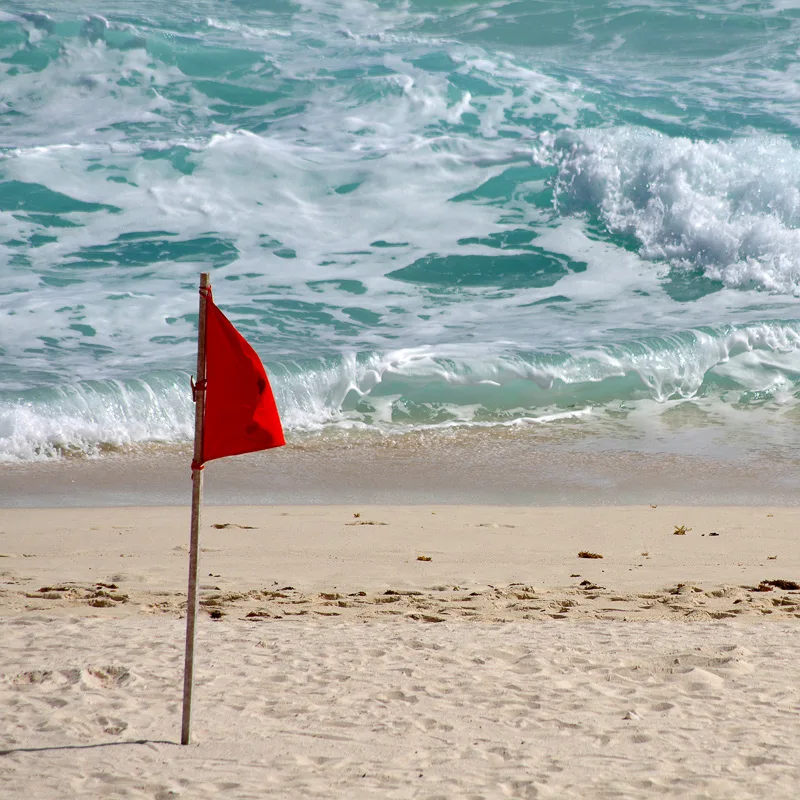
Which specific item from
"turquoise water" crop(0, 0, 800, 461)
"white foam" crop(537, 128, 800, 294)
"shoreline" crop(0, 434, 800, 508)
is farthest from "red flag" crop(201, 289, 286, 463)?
"white foam" crop(537, 128, 800, 294)

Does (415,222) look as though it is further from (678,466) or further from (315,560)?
(315,560)

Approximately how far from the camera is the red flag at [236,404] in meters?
3.31

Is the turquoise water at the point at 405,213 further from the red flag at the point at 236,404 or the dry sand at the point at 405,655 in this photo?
the red flag at the point at 236,404

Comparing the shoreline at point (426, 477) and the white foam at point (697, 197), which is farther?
the white foam at point (697, 197)

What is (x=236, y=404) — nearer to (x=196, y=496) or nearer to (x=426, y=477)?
(x=196, y=496)

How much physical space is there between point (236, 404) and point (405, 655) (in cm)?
165

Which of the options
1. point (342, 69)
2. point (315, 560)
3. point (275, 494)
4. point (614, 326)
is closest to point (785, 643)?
point (315, 560)

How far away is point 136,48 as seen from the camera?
20266 mm

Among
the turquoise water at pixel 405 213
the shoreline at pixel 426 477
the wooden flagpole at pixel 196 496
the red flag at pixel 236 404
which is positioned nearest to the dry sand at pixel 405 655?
the wooden flagpole at pixel 196 496

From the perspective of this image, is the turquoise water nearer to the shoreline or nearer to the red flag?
the shoreline

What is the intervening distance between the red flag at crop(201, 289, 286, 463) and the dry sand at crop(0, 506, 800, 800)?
107cm

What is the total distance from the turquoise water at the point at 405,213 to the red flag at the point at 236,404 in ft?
19.4

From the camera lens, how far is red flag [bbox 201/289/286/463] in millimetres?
3309

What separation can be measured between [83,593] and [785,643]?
11.9ft
